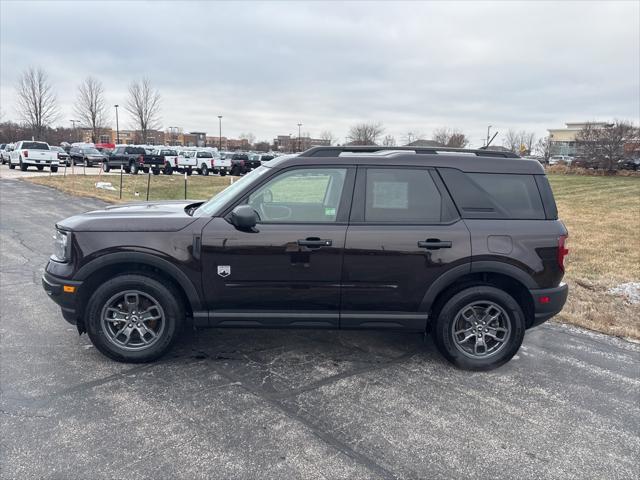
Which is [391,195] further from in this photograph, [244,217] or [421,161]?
[244,217]

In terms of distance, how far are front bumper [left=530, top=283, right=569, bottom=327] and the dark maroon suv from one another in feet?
0.04

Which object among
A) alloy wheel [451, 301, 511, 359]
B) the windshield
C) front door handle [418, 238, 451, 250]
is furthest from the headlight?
alloy wheel [451, 301, 511, 359]

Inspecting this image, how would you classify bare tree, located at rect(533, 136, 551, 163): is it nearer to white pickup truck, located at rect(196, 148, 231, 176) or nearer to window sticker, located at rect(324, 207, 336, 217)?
white pickup truck, located at rect(196, 148, 231, 176)

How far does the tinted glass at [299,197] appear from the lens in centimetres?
381

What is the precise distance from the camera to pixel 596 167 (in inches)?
1507

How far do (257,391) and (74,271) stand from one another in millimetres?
1822

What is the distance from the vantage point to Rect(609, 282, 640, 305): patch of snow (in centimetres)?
595

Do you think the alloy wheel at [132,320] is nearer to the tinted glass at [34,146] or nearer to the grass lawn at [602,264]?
the grass lawn at [602,264]

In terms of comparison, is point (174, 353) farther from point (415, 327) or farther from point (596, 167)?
point (596, 167)

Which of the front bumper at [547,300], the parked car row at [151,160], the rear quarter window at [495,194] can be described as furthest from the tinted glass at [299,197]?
the parked car row at [151,160]

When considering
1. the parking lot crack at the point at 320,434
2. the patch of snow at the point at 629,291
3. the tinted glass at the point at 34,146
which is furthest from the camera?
the tinted glass at the point at 34,146

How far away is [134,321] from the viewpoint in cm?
380

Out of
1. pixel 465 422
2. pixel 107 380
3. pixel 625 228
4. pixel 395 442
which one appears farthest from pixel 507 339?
pixel 625 228

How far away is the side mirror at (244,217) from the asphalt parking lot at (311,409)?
122 centimetres
